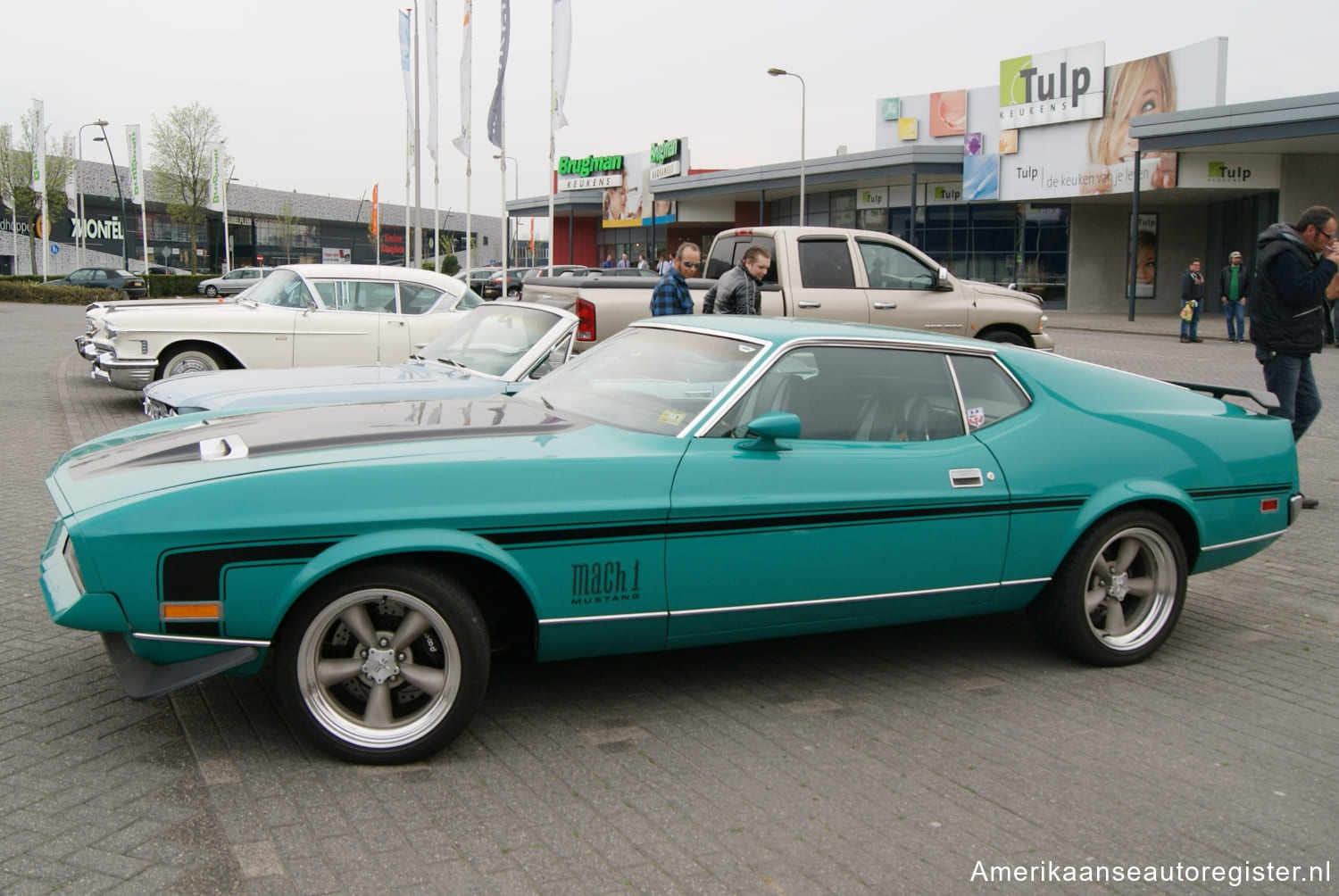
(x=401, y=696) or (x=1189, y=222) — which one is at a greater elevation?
(x=1189, y=222)

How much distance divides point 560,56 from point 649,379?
21.3 metres

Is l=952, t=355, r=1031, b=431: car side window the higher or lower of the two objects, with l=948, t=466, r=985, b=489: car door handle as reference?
higher

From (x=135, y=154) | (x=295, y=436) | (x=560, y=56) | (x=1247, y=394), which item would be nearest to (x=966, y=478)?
(x=1247, y=394)

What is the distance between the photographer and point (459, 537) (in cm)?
352

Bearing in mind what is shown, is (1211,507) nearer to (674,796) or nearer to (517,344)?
(674,796)

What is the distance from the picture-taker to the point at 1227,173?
30.5m

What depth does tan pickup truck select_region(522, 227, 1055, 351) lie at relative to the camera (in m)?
11.2

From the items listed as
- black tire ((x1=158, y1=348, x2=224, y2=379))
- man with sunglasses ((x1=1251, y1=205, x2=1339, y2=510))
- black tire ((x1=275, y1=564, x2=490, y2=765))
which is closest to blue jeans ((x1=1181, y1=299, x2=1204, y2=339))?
man with sunglasses ((x1=1251, y1=205, x2=1339, y2=510))

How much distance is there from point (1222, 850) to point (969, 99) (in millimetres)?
38886

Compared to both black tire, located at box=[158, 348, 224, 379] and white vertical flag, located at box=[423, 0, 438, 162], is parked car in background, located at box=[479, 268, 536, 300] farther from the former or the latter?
black tire, located at box=[158, 348, 224, 379]

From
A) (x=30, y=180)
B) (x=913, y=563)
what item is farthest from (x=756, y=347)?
(x=30, y=180)

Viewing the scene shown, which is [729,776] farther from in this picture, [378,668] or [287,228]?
[287,228]

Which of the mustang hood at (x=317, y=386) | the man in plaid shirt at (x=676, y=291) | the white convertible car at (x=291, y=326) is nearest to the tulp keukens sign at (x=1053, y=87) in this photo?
the white convertible car at (x=291, y=326)

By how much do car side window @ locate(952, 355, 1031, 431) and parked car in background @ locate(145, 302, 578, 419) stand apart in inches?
107
